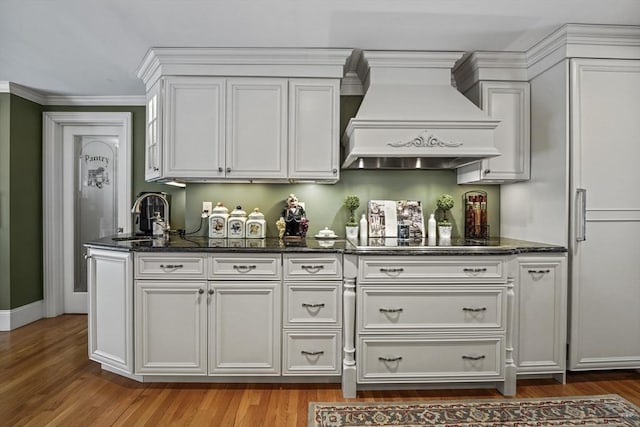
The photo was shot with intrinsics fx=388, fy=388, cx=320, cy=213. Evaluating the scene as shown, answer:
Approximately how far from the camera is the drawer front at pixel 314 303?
254 centimetres

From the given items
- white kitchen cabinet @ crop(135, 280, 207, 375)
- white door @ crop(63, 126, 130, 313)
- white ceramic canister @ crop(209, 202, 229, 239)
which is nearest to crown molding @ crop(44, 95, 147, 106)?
white door @ crop(63, 126, 130, 313)

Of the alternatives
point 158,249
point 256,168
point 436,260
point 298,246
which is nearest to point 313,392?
point 298,246

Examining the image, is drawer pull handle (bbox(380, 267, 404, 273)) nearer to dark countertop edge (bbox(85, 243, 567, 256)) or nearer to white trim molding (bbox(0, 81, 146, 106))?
dark countertop edge (bbox(85, 243, 567, 256))

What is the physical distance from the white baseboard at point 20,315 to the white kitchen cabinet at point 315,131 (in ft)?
10.2

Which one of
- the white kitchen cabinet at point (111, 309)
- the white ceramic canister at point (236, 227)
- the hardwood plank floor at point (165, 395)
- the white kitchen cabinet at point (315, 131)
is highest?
the white kitchen cabinet at point (315, 131)

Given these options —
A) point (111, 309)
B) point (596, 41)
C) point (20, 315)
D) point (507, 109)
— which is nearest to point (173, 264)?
point (111, 309)

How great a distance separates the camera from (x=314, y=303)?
2.54 m

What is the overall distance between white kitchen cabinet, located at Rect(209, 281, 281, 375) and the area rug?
450 millimetres

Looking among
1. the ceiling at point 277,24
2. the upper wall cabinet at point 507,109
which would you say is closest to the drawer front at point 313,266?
the upper wall cabinet at point 507,109

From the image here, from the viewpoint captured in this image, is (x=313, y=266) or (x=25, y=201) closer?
(x=313, y=266)

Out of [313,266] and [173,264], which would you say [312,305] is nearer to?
[313,266]

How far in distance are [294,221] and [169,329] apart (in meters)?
1.22

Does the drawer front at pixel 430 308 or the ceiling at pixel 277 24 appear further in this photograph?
the drawer front at pixel 430 308

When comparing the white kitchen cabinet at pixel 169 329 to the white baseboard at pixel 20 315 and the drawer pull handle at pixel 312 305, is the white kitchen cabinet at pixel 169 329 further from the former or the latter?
the white baseboard at pixel 20 315
